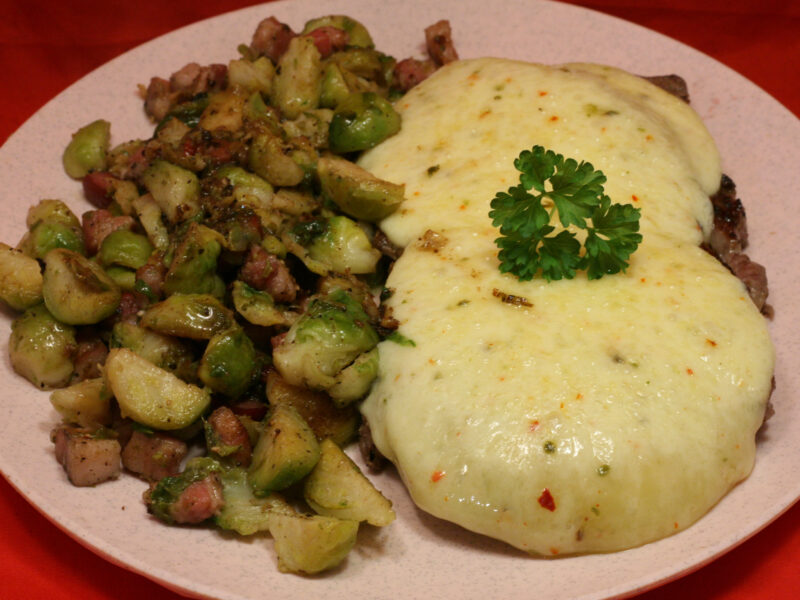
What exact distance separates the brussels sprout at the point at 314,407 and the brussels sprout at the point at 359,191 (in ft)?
2.95

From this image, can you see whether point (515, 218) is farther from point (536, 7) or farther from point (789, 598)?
point (536, 7)

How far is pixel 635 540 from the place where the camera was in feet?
11.4

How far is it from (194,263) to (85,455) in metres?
0.89

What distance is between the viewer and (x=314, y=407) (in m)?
3.89

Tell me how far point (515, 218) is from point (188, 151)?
Answer: 5.70ft

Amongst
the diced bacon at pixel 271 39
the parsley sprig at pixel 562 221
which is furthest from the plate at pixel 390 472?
the parsley sprig at pixel 562 221

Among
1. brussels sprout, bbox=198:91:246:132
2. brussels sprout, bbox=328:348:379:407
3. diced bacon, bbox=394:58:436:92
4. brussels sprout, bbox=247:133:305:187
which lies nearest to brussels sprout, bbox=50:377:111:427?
brussels sprout, bbox=328:348:379:407

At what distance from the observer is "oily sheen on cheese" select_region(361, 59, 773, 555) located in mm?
3447

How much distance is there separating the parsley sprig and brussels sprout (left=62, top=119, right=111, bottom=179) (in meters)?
2.40

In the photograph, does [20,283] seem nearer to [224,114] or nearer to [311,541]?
[224,114]

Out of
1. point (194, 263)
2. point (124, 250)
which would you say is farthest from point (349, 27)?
point (194, 263)

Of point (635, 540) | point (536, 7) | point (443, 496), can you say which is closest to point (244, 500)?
point (443, 496)

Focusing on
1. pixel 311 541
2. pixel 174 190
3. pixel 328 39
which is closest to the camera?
pixel 311 541

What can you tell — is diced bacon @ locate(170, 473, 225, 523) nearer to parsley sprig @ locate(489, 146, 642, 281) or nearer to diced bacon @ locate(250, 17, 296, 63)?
parsley sprig @ locate(489, 146, 642, 281)
